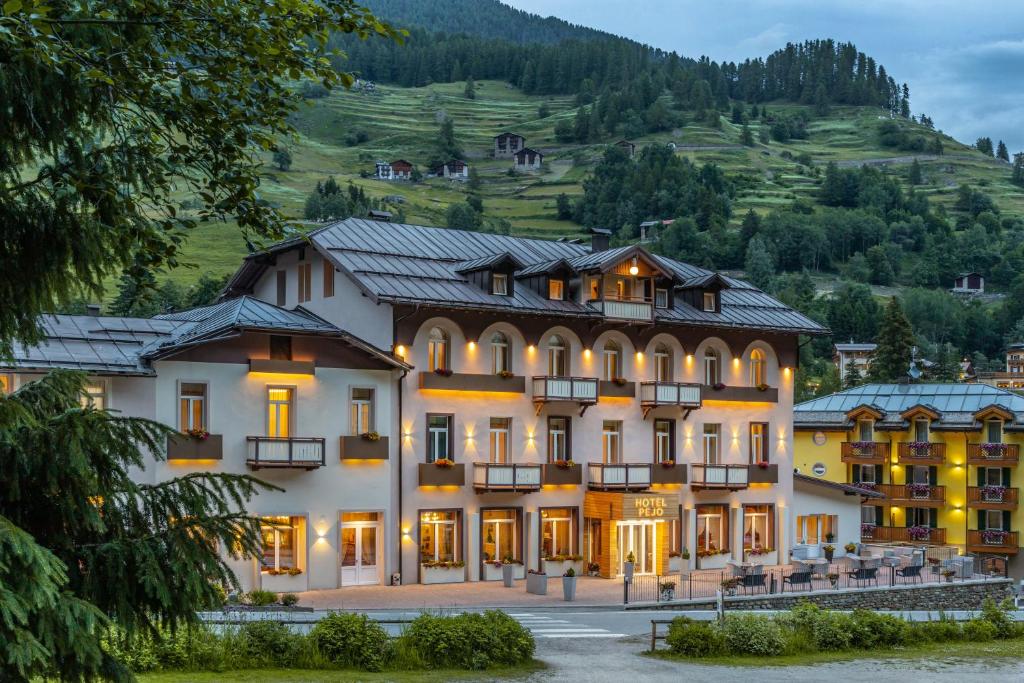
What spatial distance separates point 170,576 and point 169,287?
303 feet

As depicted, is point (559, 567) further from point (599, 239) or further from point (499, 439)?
point (599, 239)

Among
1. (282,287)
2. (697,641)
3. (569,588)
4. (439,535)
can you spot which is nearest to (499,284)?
(282,287)

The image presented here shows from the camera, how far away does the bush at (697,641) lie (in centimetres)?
2920

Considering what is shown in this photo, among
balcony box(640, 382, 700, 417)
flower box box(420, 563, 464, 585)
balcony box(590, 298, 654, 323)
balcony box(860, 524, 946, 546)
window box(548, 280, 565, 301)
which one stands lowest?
balcony box(860, 524, 946, 546)

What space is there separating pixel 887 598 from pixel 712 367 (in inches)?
445

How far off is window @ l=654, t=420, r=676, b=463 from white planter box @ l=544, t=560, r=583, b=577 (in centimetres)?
568

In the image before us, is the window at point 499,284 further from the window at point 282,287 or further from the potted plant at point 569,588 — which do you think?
the potted plant at point 569,588

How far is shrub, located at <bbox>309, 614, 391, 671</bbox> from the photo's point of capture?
2525cm

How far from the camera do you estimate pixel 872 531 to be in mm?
70562

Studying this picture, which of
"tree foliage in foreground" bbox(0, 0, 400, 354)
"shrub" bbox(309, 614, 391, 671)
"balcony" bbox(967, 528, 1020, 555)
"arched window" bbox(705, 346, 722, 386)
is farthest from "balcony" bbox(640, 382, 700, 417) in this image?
"tree foliage in foreground" bbox(0, 0, 400, 354)

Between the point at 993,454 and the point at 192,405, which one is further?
the point at 993,454

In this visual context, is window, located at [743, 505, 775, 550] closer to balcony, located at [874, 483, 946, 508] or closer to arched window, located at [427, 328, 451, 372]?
arched window, located at [427, 328, 451, 372]

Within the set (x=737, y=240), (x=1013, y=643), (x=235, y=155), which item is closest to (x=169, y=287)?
(x=1013, y=643)

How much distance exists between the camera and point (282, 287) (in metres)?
49.0
